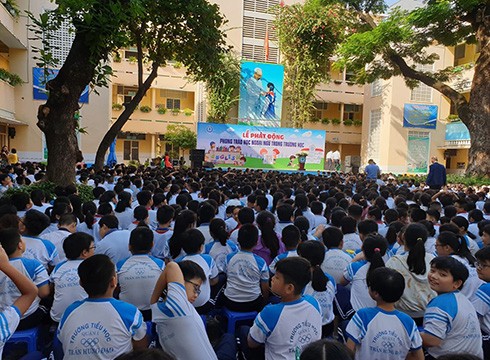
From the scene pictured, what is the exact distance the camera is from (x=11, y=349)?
9.14 feet

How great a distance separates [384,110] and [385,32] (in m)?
12.5

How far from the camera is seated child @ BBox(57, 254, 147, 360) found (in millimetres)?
2018

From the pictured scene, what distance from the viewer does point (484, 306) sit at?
2.77 metres

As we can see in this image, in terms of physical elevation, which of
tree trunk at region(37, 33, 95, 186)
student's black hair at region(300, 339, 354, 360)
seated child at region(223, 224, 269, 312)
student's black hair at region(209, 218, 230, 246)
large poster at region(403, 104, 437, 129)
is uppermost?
large poster at region(403, 104, 437, 129)

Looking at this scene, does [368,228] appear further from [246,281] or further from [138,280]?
[138,280]

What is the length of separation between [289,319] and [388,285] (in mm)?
588

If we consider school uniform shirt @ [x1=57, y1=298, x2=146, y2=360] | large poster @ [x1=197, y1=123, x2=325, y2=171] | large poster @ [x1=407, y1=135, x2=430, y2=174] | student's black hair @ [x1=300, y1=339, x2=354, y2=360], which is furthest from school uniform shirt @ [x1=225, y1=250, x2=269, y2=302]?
large poster @ [x1=407, y1=135, x2=430, y2=174]

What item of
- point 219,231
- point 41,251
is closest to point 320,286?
point 219,231

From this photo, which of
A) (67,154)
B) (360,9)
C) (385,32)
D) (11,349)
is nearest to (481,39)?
(385,32)

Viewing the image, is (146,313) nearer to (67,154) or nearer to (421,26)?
(67,154)

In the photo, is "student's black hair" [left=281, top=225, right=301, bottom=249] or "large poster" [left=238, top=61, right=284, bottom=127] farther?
"large poster" [left=238, top=61, right=284, bottom=127]

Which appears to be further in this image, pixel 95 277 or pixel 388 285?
pixel 388 285

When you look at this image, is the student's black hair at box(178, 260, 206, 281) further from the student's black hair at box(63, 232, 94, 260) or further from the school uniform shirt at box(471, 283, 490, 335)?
the school uniform shirt at box(471, 283, 490, 335)

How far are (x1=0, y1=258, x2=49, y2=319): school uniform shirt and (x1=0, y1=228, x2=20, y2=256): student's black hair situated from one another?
0.25ft
